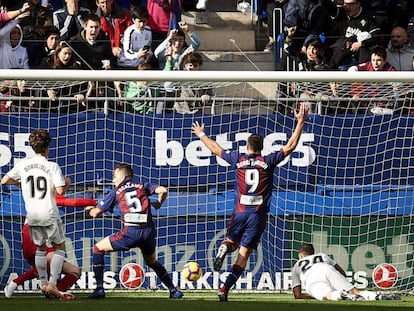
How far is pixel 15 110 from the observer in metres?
13.6

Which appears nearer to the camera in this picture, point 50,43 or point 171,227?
point 171,227

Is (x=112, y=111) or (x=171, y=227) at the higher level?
(x=112, y=111)

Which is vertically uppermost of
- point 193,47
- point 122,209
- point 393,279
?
point 193,47

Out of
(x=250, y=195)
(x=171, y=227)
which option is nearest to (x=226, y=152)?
(x=250, y=195)

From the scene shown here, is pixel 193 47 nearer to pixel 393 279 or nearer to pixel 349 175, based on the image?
pixel 349 175

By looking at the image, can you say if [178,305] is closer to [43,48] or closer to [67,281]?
[67,281]

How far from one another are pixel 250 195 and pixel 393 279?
2.18m

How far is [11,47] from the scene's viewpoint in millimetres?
14906

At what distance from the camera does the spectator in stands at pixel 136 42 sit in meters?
15.0

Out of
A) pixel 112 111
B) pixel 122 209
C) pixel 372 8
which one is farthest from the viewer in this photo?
pixel 372 8

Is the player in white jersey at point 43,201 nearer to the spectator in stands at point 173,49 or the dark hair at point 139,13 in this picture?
the spectator in stands at point 173,49

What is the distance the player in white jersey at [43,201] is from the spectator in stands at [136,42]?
10.7ft

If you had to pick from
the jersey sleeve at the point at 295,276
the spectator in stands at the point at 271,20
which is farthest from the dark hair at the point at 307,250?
the spectator in stands at the point at 271,20

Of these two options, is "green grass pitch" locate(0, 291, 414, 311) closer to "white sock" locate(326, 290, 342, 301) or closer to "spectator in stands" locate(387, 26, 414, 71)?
"white sock" locate(326, 290, 342, 301)
